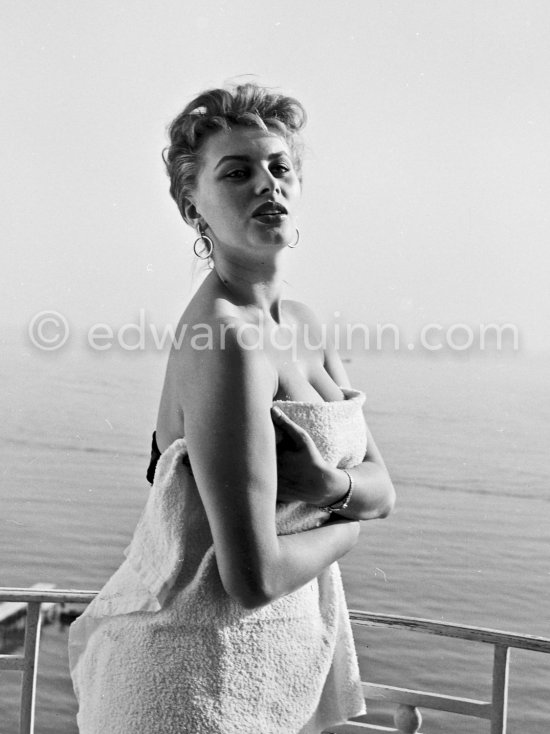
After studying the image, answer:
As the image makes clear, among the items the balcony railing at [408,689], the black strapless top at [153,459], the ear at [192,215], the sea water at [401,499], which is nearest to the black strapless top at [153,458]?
the black strapless top at [153,459]

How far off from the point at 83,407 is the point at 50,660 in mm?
7461

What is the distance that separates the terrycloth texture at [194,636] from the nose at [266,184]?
28 cm

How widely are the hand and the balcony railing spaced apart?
0.59m

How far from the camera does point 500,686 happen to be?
1505mm

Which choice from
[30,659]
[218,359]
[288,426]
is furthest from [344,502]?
[30,659]

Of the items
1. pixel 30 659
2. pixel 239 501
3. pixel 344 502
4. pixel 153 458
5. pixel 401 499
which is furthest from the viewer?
pixel 401 499

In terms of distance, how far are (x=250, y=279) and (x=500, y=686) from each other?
3.00 ft

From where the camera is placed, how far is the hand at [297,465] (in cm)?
95

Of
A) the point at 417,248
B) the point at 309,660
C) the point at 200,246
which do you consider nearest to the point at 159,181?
the point at 200,246

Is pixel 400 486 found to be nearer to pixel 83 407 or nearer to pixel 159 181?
pixel 83 407

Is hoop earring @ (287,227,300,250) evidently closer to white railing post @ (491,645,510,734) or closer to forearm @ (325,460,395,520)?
forearm @ (325,460,395,520)

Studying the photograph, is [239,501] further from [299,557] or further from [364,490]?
[364,490]

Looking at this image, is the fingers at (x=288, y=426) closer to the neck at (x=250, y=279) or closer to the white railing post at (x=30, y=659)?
the neck at (x=250, y=279)

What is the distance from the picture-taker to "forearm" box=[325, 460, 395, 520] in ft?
3.31
